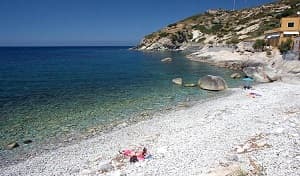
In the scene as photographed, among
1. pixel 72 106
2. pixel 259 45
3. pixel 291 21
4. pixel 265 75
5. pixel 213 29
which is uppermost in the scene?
pixel 213 29

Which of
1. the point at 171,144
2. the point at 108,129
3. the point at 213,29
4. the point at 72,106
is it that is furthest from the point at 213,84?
the point at 213,29

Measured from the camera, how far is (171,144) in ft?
44.8

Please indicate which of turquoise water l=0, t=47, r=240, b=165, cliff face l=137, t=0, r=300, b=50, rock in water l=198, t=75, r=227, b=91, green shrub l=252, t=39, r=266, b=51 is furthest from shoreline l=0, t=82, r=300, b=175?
cliff face l=137, t=0, r=300, b=50

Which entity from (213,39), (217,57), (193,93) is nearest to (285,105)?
(193,93)

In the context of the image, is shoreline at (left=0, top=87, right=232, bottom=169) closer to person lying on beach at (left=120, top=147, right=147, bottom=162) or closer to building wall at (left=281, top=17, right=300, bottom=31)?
person lying on beach at (left=120, top=147, right=147, bottom=162)

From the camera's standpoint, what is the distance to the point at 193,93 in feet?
90.3

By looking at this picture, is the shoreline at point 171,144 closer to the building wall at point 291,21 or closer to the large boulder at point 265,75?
the large boulder at point 265,75

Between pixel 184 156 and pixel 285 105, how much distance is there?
12360 mm

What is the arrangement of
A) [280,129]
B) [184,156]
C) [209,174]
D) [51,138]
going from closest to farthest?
1. [209,174]
2. [184,156]
3. [280,129]
4. [51,138]

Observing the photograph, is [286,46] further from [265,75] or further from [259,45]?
[265,75]

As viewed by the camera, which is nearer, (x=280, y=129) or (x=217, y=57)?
(x=280, y=129)

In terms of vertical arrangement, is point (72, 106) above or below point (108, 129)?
above

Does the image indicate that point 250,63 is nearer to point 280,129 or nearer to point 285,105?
point 285,105

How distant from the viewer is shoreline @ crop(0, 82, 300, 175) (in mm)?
11359
